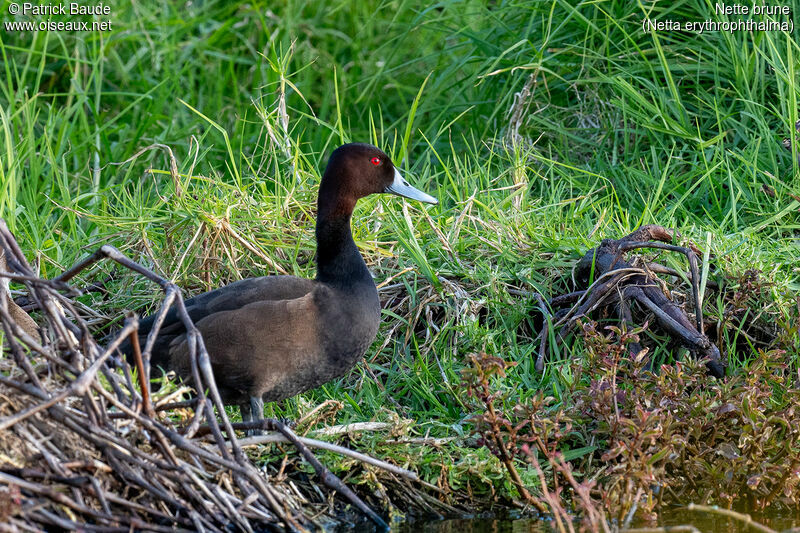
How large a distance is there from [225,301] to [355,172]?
0.78m

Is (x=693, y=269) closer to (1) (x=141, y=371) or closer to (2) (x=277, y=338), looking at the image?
(2) (x=277, y=338)

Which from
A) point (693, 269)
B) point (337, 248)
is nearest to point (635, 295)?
point (693, 269)

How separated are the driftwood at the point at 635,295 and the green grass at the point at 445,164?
14 centimetres

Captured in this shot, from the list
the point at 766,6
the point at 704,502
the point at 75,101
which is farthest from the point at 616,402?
the point at 75,101

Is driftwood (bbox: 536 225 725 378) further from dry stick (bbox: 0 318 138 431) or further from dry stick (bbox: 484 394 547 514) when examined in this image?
dry stick (bbox: 0 318 138 431)

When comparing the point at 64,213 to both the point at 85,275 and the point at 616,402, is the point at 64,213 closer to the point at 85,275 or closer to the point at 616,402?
the point at 85,275

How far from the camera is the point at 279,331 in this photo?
3895 mm

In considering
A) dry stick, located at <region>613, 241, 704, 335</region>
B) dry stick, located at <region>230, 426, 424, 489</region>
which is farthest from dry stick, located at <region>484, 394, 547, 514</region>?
dry stick, located at <region>613, 241, 704, 335</region>

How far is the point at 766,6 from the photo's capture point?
231 inches

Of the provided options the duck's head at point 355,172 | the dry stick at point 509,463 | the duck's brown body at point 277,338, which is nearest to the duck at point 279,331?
the duck's brown body at point 277,338

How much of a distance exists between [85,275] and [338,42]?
3525 millimetres

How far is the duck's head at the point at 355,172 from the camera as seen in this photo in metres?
4.36

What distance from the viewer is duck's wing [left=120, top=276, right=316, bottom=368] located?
4012mm

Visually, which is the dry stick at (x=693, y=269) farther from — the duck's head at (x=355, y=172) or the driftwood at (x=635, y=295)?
the duck's head at (x=355, y=172)
